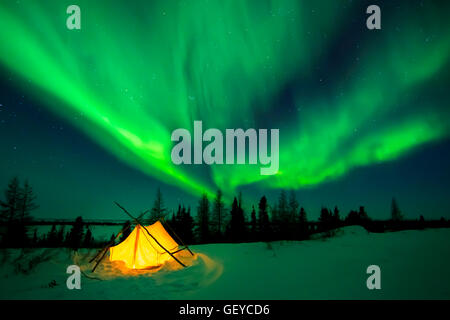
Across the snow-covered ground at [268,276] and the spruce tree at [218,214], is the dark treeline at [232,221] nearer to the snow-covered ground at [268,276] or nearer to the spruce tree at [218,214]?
the spruce tree at [218,214]

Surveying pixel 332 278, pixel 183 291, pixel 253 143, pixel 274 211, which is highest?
pixel 253 143

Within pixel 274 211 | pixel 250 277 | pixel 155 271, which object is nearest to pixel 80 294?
pixel 155 271

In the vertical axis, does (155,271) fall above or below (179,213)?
above

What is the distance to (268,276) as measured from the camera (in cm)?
571

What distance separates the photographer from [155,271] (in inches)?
268

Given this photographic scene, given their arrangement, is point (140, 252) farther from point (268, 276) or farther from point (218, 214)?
point (218, 214)

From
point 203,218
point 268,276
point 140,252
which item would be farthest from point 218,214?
point 268,276

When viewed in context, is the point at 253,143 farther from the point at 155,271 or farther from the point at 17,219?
the point at 17,219

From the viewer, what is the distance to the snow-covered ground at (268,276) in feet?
14.9

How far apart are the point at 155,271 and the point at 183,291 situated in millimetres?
2244

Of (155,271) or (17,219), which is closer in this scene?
(155,271)
